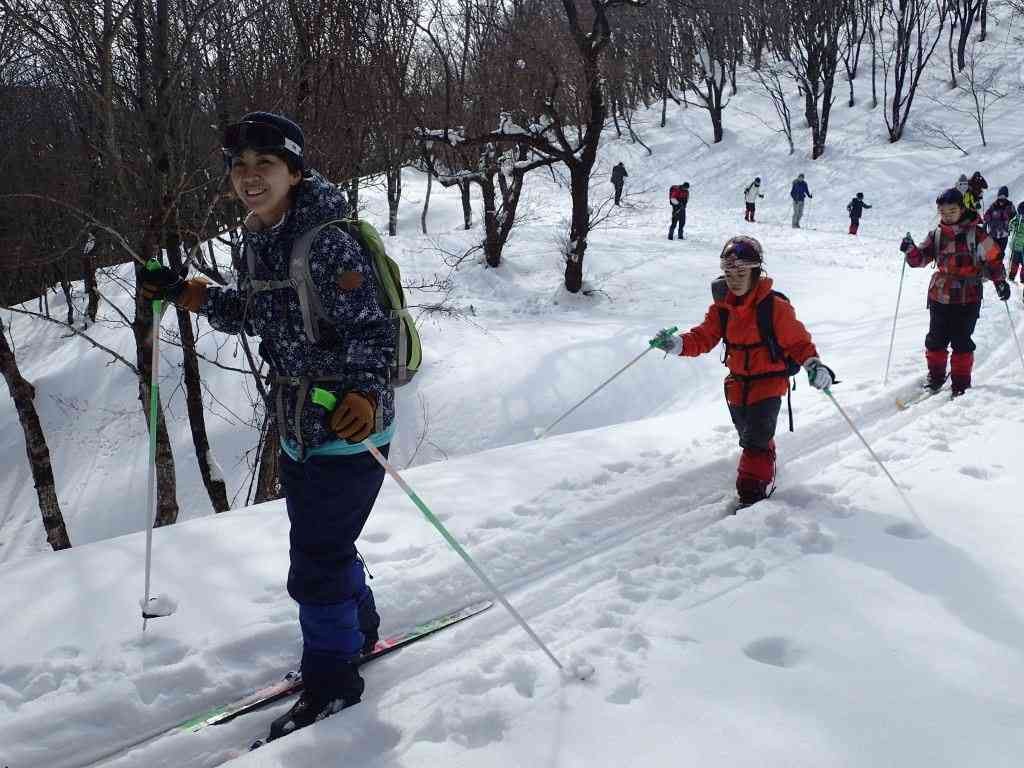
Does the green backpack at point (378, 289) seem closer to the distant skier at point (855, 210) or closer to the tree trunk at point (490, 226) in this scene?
the tree trunk at point (490, 226)

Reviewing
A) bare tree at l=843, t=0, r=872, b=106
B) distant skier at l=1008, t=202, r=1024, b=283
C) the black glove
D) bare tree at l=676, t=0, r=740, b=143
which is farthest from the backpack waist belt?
bare tree at l=676, t=0, r=740, b=143

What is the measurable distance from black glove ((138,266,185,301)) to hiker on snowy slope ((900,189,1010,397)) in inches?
258

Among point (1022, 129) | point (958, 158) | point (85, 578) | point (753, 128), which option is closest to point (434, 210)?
point (753, 128)

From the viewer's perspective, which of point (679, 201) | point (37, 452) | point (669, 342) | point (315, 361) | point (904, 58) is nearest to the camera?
point (315, 361)

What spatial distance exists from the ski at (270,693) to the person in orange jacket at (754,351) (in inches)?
81.3

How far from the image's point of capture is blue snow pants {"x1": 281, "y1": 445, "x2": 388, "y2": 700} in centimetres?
252

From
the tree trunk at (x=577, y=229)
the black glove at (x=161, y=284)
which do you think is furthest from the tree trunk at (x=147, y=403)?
the tree trunk at (x=577, y=229)

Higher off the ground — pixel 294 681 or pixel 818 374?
pixel 818 374

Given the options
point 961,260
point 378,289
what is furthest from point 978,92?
point 378,289

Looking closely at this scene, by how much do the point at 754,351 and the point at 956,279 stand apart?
11.9 feet

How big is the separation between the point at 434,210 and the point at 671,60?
20729 mm

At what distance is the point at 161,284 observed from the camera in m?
2.80

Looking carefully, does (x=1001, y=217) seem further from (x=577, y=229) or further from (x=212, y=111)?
(x=212, y=111)

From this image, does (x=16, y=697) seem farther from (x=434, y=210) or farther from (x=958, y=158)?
(x=958, y=158)
